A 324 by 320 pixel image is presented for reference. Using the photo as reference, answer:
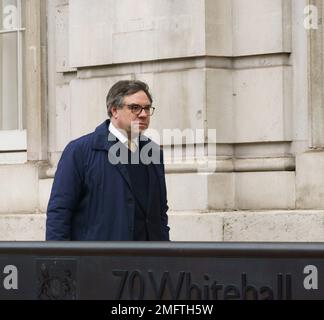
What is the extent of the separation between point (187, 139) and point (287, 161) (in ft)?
2.45

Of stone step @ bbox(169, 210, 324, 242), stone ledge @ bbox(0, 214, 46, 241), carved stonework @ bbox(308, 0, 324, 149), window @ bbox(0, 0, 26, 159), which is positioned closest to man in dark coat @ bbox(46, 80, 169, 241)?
stone step @ bbox(169, 210, 324, 242)

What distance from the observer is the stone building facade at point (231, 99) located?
9.51m

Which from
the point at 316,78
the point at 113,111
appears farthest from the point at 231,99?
the point at 113,111

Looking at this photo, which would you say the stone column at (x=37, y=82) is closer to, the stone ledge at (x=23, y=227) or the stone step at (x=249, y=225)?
the stone ledge at (x=23, y=227)

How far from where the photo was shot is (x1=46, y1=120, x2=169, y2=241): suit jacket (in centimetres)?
661

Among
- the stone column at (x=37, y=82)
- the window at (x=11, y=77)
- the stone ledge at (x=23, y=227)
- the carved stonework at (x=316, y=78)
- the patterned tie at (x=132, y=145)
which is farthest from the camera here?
the window at (x=11, y=77)

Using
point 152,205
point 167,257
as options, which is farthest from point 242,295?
point 152,205

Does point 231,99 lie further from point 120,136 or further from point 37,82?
point 120,136

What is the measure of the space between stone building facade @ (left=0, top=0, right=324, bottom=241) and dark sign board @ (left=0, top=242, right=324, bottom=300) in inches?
217

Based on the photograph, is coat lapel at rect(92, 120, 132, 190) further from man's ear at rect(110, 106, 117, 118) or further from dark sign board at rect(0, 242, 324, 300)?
dark sign board at rect(0, 242, 324, 300)

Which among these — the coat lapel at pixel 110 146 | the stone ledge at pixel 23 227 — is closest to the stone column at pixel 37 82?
the stone ledge at pixel 23 227

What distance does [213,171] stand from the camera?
384 inches

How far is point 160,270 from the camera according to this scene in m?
3.73

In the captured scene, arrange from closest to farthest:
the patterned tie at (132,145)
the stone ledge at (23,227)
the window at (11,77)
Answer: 1. the patterned tie at (132,145)
2. the stone ledge at (23,227)
3. the window at (11,77)
